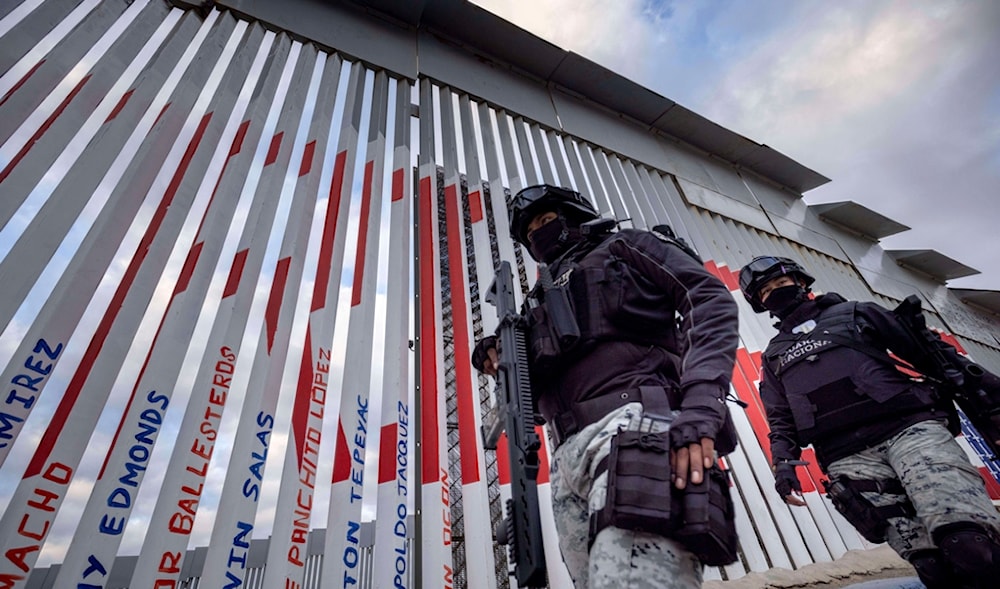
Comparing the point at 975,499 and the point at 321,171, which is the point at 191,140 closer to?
the point at 321,171

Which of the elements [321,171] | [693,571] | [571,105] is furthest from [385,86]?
[693,571]

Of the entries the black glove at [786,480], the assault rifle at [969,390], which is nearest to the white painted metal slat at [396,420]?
the black glove at [786,480]

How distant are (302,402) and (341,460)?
0.33m

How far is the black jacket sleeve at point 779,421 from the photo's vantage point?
2168 mm

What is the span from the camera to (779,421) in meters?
2.26

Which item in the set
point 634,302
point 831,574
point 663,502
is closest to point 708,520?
point 663,502

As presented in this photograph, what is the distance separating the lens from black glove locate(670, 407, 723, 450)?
2.98ft

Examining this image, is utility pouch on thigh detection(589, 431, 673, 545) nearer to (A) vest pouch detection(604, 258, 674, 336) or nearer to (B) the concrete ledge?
(A) vest pouch detection(604, 258, 674, 336)

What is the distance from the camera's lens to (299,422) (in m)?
2.02

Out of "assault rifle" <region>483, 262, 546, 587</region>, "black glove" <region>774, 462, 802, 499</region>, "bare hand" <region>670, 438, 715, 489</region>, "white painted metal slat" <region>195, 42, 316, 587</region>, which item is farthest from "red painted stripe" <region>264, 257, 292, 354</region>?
"black glove" <region>774, 462, 802, 499</region>

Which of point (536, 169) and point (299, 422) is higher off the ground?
point (536, 169)

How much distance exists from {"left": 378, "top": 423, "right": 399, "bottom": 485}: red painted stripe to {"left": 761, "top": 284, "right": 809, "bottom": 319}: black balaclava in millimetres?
2202

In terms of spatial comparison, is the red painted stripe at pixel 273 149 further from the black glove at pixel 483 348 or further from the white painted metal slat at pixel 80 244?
the black glove at pixel 483 348

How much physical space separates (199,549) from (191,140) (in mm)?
2078
